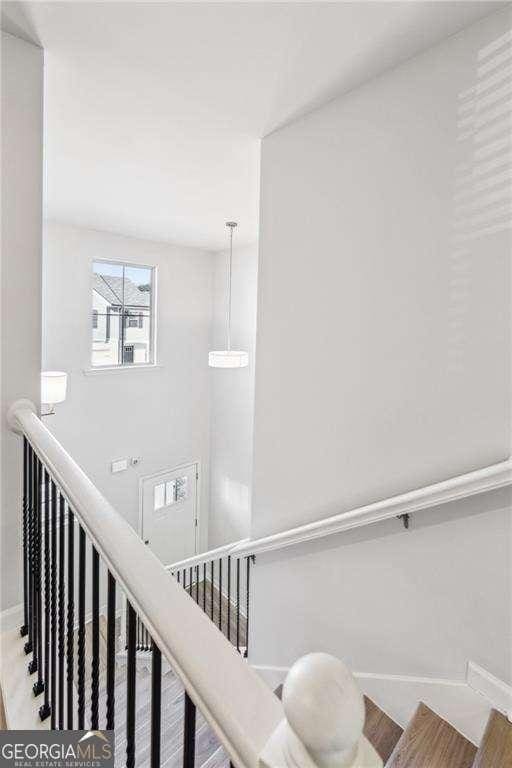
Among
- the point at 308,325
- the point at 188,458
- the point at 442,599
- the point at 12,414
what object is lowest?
the point at 188,458

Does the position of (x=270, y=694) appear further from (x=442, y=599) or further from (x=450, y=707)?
(x=450, y=707)

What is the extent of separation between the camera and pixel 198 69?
189 centimetres

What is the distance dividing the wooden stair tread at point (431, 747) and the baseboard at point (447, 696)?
39mm

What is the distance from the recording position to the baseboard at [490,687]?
1.51 metres

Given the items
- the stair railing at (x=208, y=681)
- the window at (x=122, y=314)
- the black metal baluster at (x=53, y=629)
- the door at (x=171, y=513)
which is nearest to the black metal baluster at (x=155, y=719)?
the stair railing at (x=208, y=681)

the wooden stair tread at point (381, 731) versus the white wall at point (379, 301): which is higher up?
the white wall at point (379, 301)

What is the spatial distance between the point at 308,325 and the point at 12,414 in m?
1.39

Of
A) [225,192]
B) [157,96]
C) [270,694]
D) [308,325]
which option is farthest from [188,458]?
[270,694]

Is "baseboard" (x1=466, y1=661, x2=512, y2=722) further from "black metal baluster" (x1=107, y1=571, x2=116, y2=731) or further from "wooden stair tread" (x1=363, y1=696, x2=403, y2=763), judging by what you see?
"black metal baluster" (x1=107, y1=571, x2=116, y2=731)

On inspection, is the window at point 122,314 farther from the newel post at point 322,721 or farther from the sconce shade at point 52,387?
the newel post at point 322,721

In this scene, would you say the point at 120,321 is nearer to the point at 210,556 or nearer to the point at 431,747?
the point at 210,556

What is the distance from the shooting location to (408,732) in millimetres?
1630

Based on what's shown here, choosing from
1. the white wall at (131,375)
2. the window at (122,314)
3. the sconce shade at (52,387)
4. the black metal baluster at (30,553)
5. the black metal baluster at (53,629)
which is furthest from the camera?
the window at (122,314)

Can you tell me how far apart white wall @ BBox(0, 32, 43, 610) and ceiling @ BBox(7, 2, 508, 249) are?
0.72 feet
